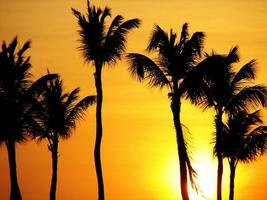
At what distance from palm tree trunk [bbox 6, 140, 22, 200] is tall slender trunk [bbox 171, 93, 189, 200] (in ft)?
42.6

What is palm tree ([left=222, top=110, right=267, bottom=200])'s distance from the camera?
65.3 meters

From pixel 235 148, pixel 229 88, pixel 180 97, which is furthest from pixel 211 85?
pixel 180 97

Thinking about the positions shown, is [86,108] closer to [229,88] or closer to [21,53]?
[21,53]

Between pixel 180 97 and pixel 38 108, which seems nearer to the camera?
pixel 180 97

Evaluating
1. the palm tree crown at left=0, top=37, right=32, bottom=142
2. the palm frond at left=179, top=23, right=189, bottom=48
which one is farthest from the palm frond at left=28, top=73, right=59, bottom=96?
the palm frond at left=179, top=23, right=189, bottom=48

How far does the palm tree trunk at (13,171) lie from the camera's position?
59.5 metres

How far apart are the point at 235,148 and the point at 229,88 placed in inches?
227

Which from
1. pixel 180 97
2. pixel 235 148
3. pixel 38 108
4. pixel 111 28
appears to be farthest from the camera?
pixel 235 148

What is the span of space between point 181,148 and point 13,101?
13.8 metres

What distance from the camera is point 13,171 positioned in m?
59.8

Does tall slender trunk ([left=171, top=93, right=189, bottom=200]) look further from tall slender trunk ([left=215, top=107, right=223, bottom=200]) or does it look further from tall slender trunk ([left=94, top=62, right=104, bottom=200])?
tall slender trunk ([left=215, top=107, right=223, bottom=200])

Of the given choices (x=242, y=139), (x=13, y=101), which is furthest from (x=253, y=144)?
(x=13, y=101)

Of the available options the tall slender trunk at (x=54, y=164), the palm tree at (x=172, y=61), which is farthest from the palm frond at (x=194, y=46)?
the tall slender trunk at (x=54, y=164)

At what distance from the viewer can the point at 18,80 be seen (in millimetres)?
59938
